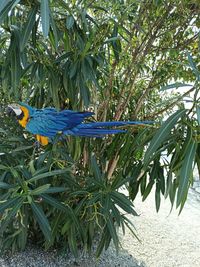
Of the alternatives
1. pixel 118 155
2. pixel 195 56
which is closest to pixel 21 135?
pixel 118 155

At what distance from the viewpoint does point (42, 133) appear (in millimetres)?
1327

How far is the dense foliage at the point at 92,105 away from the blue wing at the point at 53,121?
0.56ft

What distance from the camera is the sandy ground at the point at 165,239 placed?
2332 millimetres

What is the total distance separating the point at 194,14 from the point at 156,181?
33.1 inches

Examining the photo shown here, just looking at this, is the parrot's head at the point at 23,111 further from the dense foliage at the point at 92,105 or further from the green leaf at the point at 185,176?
the green leaf at the point at 185,176

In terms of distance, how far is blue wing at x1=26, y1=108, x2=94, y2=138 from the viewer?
131cm

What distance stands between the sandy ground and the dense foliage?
1.80ft

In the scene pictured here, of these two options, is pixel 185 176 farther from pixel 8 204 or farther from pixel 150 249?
pixel 150 249

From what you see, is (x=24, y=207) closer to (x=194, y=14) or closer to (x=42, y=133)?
(x=42, y=133)

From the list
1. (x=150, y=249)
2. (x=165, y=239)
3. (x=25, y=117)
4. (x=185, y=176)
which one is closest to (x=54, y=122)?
(x=25, y=117)

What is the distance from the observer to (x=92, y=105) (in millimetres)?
1919

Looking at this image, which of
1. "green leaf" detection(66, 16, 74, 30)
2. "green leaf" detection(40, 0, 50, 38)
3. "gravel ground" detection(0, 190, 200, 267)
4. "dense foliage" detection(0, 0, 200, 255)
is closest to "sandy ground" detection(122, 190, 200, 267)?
"gravel ground" detection(0, 190, 200, 267)

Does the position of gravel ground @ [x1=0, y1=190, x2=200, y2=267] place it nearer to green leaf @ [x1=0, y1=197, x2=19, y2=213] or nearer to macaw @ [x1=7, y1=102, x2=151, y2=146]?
green leaf @ [x1=0, y1=197, x2=19, y2=213]

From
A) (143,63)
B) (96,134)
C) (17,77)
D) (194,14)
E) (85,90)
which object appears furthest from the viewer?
(143,63)
